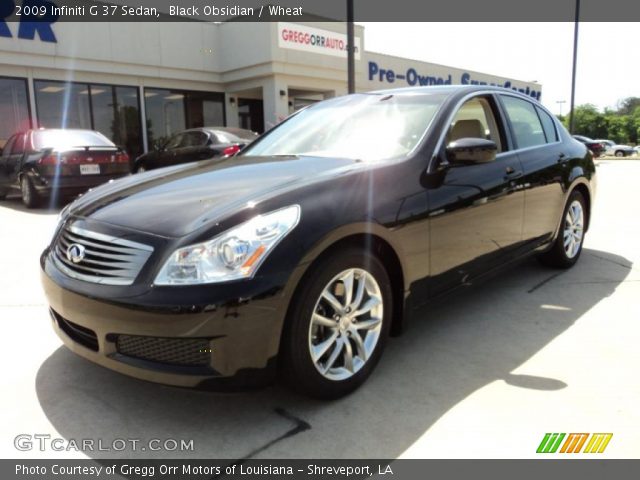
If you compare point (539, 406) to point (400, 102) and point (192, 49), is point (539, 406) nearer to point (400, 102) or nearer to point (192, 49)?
point (400, 102)

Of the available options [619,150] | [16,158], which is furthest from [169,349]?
[619,150]

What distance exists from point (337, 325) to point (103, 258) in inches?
44.0

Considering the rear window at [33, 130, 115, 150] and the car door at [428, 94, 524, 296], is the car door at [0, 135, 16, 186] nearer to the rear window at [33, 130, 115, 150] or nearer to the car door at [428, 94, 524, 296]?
the rear window at [33, 130, 115, 150]

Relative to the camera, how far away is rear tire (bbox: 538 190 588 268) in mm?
4676

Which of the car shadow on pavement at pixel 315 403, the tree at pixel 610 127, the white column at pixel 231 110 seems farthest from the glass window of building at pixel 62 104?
the tree at pixel 610 127

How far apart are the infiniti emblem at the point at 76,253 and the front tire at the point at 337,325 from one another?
1.04m

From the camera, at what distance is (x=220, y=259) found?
220 centimetres

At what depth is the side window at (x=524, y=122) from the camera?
404cm

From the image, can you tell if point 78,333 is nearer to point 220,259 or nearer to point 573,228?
point 220,259

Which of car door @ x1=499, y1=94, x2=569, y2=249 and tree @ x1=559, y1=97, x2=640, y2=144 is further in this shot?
tree @ x1=559, y1=97, x2=640, y2=144

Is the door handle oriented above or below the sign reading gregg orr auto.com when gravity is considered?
below

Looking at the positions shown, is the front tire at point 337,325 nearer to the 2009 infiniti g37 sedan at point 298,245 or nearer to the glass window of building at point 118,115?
the 2009 infiniti g37 sedan at point 298,245

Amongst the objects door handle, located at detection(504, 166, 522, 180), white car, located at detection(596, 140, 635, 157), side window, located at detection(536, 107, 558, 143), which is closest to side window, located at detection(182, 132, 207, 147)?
side window, located at detection(536, 107, 558, 143)

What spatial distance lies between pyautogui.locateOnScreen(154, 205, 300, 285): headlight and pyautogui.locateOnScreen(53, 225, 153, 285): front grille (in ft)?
0.53
